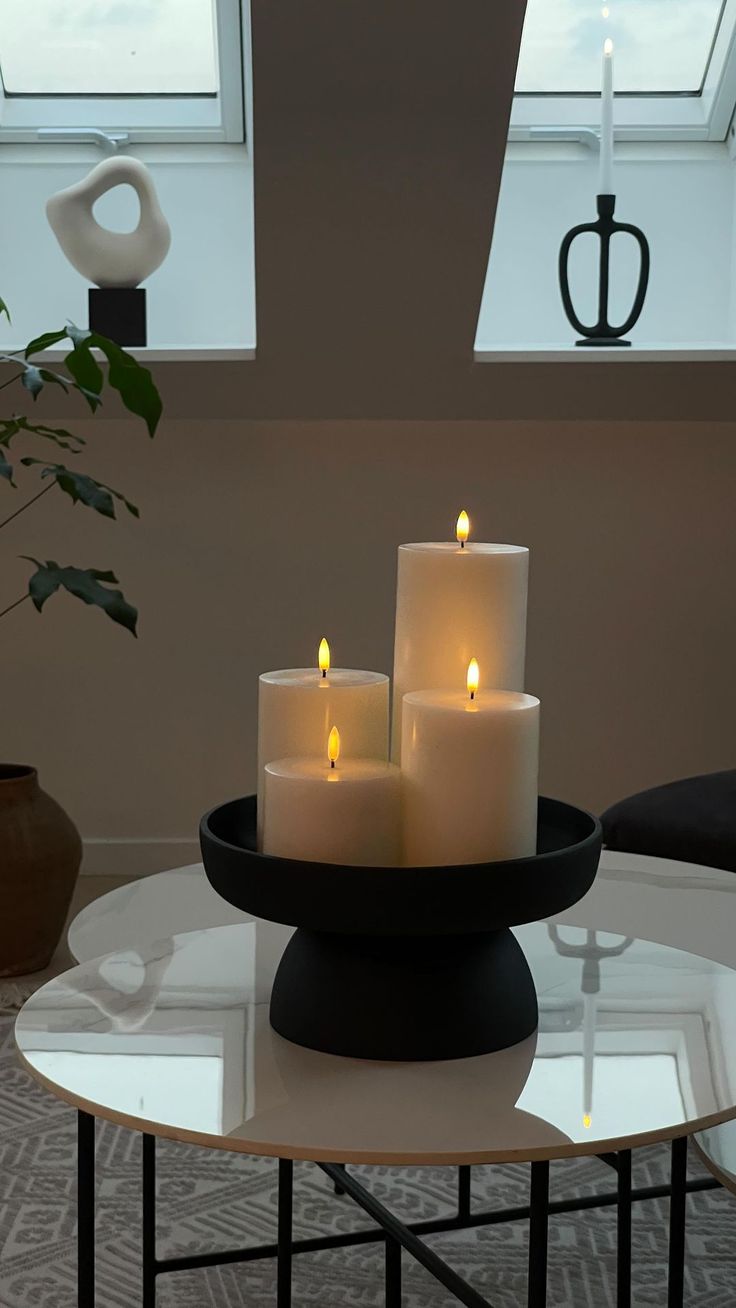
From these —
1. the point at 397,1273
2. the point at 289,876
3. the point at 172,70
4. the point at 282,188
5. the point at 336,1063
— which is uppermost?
the point at 172,70

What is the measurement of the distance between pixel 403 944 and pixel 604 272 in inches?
77.2

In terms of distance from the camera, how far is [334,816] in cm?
85

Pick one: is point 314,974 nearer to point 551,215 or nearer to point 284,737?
point 284,737

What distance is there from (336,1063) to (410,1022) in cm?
5

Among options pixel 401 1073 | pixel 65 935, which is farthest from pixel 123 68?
pixel 401 1073

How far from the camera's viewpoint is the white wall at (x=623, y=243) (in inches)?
112

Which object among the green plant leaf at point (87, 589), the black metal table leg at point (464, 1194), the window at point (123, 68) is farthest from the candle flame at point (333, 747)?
the window at point (123, 68)

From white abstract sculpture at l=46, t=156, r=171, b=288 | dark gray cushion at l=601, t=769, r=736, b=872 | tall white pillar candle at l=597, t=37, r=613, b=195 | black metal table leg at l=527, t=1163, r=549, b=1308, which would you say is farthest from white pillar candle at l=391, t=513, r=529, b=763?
white abstract sculpture at l=46, t=156, r=171, b=288

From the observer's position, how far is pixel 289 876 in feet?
2.71

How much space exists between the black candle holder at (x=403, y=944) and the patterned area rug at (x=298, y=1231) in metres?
0.64

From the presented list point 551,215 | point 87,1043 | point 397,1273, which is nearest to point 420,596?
point 87,1043

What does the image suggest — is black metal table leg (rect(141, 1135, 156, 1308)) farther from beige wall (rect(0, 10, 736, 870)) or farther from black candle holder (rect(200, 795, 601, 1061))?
beige wall (rect(0, 10, 736, 870))

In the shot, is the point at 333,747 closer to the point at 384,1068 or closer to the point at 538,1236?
the point at 384,1068

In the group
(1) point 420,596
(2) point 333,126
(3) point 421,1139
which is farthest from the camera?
(2) point 333,126
